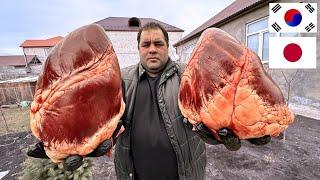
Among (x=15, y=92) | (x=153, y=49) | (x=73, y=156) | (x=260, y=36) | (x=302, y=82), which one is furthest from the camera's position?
(x=15, y=92)

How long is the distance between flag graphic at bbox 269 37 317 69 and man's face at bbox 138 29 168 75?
246 cm

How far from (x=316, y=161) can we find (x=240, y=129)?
146 inches

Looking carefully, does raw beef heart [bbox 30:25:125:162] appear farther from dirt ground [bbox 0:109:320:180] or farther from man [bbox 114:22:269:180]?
dirt ground [bbox 0:109:320:180]

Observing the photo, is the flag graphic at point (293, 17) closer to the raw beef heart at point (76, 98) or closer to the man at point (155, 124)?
the man at point (155, 124)

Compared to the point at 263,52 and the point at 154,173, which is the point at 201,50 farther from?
the point at 263,52

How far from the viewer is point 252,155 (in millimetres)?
4395

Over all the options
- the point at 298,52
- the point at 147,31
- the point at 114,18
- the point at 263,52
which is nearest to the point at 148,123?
the point at 147,31

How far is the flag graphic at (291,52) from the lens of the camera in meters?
3.55

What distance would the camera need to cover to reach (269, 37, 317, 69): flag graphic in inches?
Result: 140

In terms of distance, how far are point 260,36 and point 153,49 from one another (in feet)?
25.6

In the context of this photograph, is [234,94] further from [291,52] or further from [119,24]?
[119,24]

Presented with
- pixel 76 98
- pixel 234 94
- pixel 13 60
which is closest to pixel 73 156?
pixel 76 98

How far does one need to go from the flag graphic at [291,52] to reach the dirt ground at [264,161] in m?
1.72

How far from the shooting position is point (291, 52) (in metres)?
3.66
